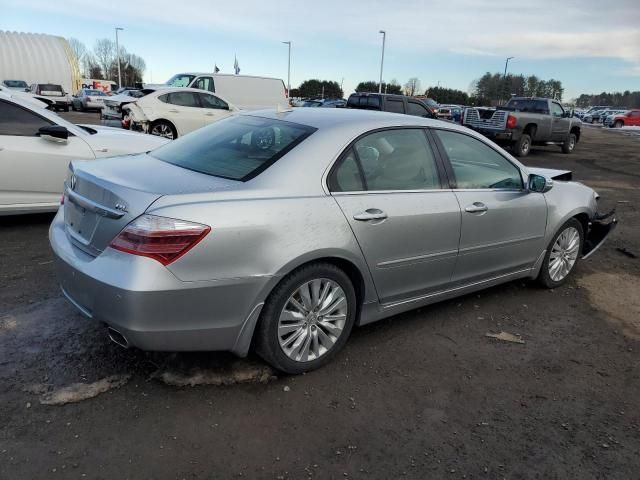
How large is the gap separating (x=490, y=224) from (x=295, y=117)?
1655 mm

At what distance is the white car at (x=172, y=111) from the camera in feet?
45.1

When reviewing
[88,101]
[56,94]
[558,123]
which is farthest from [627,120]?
[56,94]

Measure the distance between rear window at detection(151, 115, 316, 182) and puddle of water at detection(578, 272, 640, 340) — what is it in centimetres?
299

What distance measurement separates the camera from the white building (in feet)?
169

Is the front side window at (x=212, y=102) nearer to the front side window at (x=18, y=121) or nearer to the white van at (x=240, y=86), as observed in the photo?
the white van at (x=240, y=86)

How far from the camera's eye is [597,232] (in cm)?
539

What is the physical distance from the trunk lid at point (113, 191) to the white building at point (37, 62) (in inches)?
2127

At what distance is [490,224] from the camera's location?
3.99 metres

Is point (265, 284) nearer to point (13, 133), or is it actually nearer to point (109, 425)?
point (109, 425)

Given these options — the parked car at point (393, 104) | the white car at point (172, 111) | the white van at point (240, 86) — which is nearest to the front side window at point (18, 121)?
the white car at point (172, 111)

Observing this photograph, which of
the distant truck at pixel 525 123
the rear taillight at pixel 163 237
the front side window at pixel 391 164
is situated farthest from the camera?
the distant truck at pixel 525 123

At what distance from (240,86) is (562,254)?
14717 millimetres

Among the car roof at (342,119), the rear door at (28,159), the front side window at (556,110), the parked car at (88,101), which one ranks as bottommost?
the parked car at (88,101)

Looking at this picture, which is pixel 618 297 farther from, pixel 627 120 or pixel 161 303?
pixel 627 120
